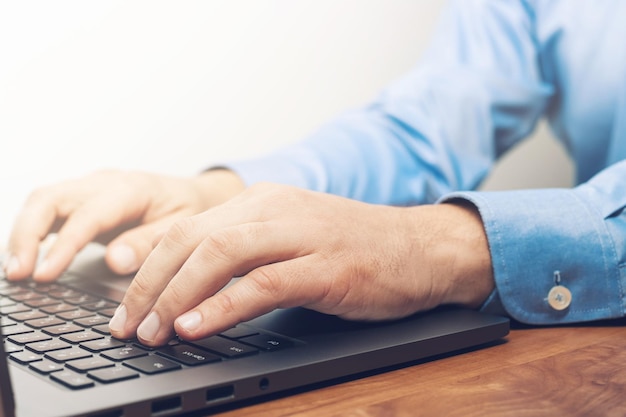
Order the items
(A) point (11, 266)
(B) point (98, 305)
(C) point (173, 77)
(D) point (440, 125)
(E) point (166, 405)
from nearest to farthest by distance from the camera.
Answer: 1. (E) point (166, 405)
2. (B) point (98, 305)
3. (A) point (11, 266)
4. (D) point (440, 125)
5. (C) point (173, 77)

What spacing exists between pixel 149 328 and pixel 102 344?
0.10ft

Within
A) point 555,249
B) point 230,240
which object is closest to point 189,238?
point 230,240

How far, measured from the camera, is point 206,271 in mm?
410

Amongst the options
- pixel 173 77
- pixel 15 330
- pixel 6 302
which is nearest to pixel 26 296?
pixel 6 302

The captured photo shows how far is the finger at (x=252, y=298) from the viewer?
399 millimetres

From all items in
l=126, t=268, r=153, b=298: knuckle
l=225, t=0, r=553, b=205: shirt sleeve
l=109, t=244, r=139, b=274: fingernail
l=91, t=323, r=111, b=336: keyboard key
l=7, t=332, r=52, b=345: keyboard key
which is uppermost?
l=225, t=0, r=553, b=205: shirt sleeve

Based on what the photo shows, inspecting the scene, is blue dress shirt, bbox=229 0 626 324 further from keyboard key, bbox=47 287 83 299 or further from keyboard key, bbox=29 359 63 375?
keyboard key, bbox=29 359 63 375

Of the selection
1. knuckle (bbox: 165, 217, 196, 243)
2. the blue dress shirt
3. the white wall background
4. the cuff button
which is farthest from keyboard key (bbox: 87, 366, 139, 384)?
the white wall background

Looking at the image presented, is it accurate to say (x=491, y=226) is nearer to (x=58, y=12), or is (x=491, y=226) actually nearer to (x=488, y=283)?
(x=488, y=283)

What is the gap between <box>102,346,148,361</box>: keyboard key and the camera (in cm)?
38

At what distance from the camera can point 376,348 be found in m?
0.40

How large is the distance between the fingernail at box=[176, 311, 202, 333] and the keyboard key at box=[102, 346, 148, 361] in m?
0.03

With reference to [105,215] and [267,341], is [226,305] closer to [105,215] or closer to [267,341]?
[267,341]

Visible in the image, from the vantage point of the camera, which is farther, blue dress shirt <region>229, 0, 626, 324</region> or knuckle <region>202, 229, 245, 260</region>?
blue dress shirt <region>229, 0, 626, 324</region>
